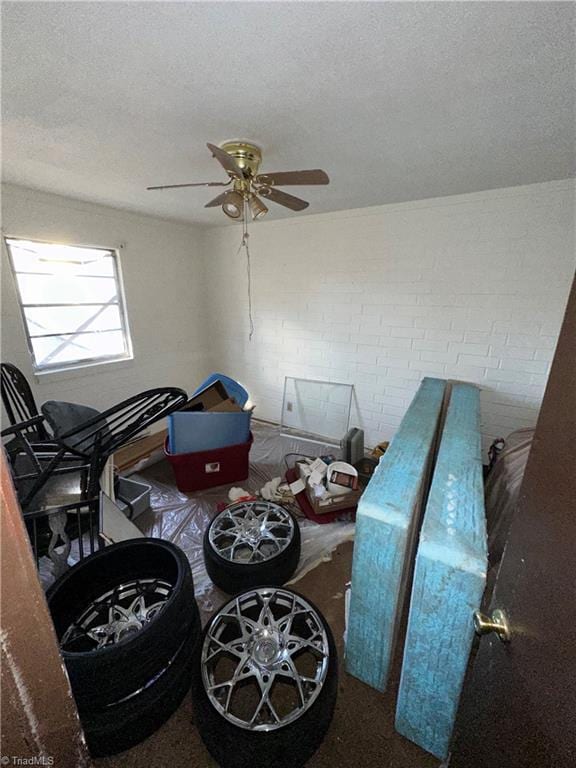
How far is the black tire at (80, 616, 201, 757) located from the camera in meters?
0.99

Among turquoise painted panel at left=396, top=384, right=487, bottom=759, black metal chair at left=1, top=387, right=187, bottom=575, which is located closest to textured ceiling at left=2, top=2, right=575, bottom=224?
black metal chair at left=1, top=387, right=187, bottom=575

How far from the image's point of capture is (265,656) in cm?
119

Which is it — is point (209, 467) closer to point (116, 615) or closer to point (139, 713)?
point (116, 615)

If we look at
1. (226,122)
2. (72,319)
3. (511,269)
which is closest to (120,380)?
(72,319)

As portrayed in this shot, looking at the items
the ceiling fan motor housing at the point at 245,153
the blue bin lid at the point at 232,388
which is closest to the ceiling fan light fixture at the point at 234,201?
the ceiling fan motor housing at the point at 245,153

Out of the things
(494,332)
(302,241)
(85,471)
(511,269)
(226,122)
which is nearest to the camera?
(226,122)

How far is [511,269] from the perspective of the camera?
238cm

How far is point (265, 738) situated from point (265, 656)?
0.24 metres

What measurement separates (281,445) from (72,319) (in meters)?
2.60

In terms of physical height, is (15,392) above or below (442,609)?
above

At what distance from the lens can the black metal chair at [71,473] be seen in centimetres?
136

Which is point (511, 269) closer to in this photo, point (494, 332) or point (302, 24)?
point (494, 332)

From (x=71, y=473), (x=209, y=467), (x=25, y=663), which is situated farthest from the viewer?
(x=209, y=467)

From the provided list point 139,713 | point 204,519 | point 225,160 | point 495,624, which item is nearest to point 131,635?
point 139,713
